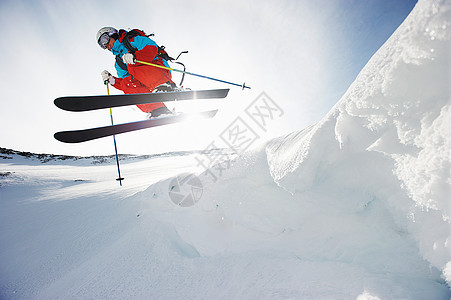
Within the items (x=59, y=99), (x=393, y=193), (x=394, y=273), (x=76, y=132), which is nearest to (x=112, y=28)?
(x=59, y=99)

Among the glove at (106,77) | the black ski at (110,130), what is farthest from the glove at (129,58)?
the black ski at (110,130)

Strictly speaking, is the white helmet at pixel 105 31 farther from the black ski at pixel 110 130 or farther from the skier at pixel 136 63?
the black ski at pixel 110 130

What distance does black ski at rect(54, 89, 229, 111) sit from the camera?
116 inches

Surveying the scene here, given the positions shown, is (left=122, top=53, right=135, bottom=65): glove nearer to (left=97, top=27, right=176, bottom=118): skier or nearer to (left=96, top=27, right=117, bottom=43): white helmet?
(left=97, top=27, right=176, bottom=118): skier

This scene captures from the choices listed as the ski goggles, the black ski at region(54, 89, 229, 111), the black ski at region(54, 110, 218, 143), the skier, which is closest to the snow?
the black ski at region(54, 110, 218, 143)

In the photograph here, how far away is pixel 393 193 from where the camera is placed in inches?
56.0

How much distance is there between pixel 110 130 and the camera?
345cm

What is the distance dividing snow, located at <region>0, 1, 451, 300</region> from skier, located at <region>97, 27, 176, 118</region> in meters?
2.65

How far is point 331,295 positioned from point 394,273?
588 mm

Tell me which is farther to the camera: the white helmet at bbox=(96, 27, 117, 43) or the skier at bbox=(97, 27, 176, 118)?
the white helmet at bbox=(96, 27, 117, 43)

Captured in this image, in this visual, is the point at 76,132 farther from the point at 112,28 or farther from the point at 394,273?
the point at 394,273

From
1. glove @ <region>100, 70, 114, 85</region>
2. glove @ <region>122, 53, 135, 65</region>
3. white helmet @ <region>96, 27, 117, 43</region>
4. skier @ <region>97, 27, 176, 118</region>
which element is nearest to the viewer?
glove @ <region>122, 53, 135, 65</region>

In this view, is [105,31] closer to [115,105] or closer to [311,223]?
[115,105]

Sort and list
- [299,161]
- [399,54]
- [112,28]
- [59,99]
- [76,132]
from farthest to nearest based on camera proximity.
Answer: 1. [112,28]
2. [76,132]
3. [59,99]
4. [299,161]
5. [399,54]
